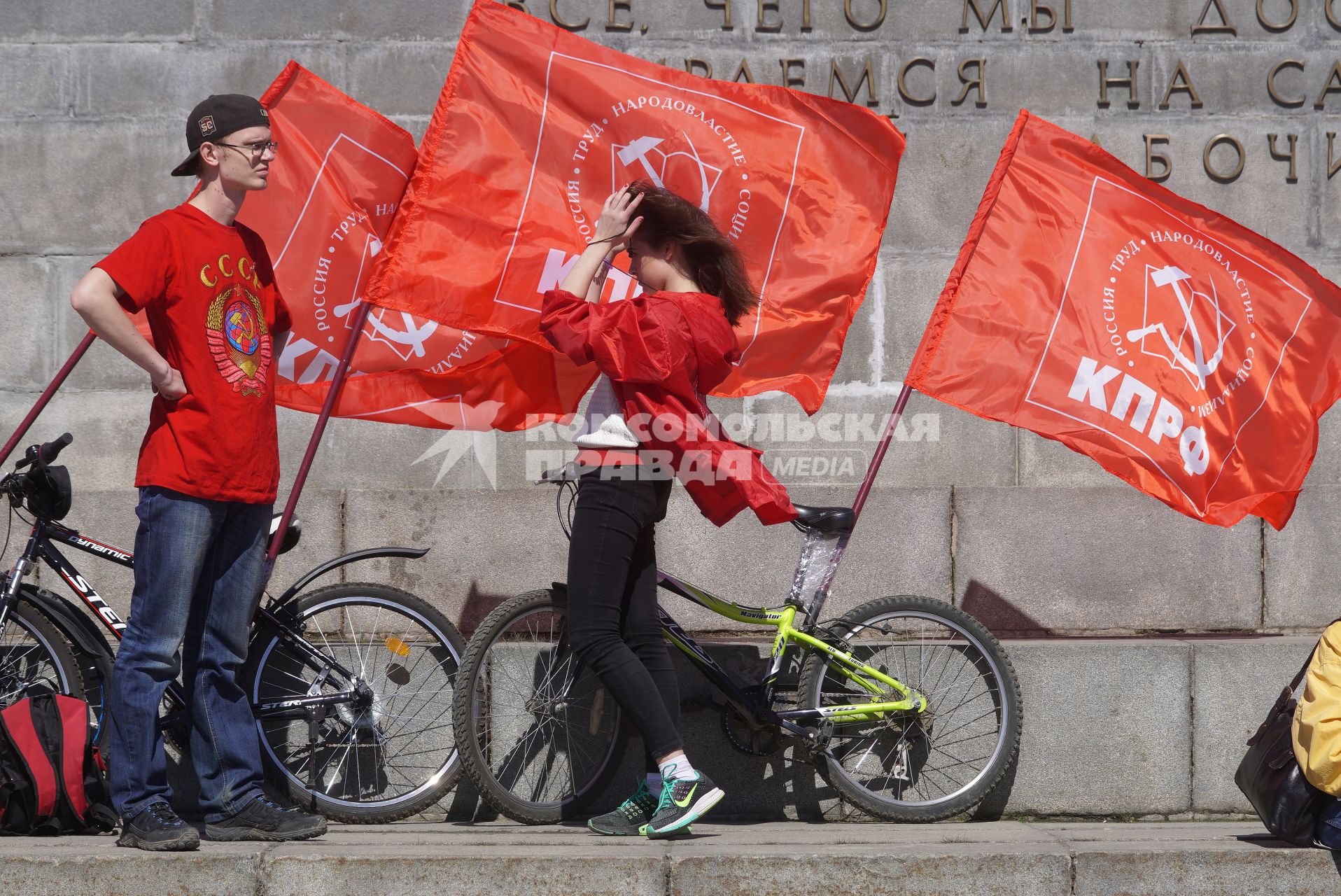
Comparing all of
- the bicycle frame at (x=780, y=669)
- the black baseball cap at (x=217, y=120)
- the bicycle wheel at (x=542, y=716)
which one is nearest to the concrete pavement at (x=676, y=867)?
the bicycle wheel at (x=542, y=716)

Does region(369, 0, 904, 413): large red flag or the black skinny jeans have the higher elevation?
region(369, 0, 904, 413): large red flag

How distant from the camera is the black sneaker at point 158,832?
3654 mm

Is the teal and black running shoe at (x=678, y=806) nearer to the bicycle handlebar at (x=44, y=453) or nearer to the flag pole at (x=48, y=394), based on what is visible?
the bicycle handlebar at (x=44, y=453)

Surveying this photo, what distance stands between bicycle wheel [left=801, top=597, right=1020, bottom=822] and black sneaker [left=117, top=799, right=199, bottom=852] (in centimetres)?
204

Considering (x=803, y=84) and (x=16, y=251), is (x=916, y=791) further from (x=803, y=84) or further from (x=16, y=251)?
(x=16, y=251)

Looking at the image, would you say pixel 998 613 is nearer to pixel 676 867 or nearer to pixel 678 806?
pixel 678 806

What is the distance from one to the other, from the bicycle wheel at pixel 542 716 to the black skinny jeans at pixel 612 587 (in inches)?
13.5

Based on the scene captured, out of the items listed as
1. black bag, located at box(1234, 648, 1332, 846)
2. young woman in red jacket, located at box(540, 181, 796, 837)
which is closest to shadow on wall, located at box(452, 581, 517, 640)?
young woman in red jacket, located at box(540, 181, 796, 837)

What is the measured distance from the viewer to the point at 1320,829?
3836mm

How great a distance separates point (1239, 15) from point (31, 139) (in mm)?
5922

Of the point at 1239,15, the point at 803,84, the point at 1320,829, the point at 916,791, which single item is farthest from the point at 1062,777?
the point at 1239,15

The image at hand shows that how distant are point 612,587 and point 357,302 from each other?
5.01 feet

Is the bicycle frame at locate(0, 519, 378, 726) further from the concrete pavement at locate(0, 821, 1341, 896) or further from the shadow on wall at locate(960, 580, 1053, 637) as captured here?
the shadow on wall at locate(960, 580, 1053, 637)

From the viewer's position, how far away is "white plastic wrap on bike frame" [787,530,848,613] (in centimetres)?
448
